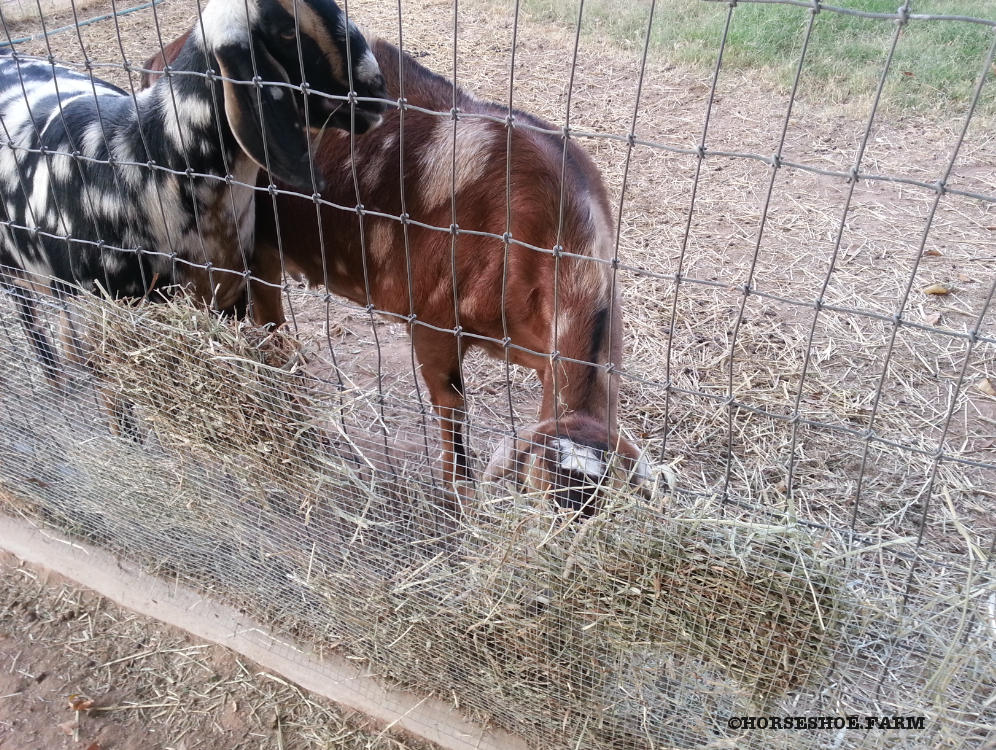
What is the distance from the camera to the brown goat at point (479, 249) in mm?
2734

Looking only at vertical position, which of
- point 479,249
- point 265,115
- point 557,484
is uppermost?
point 265,115

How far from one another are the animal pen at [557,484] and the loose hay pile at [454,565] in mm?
12

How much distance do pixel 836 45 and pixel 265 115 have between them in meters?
7.39

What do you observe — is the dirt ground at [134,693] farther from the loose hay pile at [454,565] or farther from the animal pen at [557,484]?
the loose hay pile at [454,565]

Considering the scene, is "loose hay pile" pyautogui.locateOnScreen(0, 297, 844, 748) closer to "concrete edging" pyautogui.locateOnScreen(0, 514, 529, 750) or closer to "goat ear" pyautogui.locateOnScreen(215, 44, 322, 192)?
"concrete edging" pyautogui.locateOnScreen(0, 514, 529, 750)

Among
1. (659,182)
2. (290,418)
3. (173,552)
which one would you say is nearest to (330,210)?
(290,418)

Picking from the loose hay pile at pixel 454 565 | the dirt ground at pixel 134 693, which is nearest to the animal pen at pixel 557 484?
the loose hay pile at pixel 454 565

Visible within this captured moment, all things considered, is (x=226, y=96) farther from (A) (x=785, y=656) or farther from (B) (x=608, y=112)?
(B) (x=608, y=112)

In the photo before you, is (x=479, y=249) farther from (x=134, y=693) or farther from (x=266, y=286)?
(x=134, y=693)

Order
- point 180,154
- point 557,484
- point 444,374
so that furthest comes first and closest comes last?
point 444,374 < point 180,154 < point 557,484

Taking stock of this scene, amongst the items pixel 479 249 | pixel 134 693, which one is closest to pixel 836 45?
pixel 479 249

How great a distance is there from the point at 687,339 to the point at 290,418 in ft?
9.44

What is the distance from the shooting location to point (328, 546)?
2746 millimetres

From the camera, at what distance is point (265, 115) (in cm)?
256
